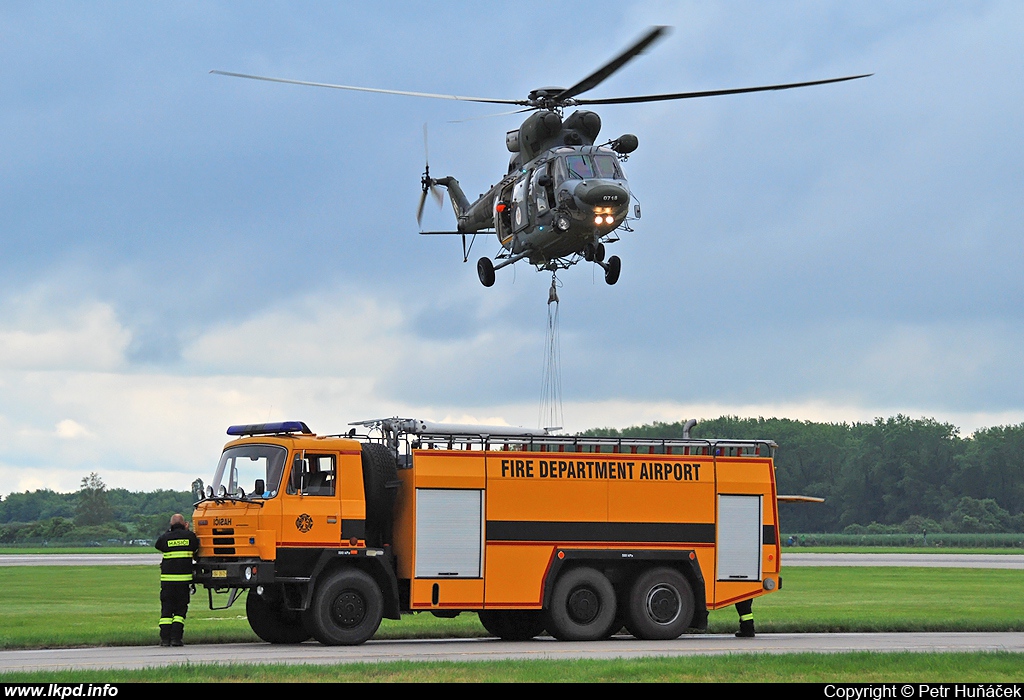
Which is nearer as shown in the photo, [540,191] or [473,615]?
[540,191]

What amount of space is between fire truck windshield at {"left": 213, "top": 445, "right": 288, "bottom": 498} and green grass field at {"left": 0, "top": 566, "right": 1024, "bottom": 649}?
2691 mm

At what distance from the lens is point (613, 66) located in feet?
82.5

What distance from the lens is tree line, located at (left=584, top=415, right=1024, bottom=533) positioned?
12200 cm

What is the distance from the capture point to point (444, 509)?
2075 cm

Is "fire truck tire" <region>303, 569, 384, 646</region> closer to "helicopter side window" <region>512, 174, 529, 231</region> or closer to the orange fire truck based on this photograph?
the orange fire truck

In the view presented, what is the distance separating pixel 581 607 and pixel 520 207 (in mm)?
10054

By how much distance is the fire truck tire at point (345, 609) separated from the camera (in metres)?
19.9

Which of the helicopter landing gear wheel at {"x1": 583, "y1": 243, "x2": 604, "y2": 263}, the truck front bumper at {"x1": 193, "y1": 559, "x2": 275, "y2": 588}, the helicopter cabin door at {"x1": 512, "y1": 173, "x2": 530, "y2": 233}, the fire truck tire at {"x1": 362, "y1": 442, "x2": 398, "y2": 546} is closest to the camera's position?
the truck front bumper at {"x1": 193, "y1": 559, "x2": 275, "y2": 588}

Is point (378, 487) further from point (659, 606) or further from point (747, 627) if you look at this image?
point (747, 627)

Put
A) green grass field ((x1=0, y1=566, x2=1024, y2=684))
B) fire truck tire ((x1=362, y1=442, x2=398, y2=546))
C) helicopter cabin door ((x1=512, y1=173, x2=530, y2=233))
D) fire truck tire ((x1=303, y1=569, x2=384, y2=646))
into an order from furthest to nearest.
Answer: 1. helicopter cabin door ((x1=512, y1=173, x2=530, y2=233))
2. fire truck tire ((x1=362, y1=442, x2=398, y2=546))
3. fire truck tire ((x1=303, y1=569, x2=384, y2=646))
4. green grass field ((x1=0, y1=566, x2=1024, y2=684))

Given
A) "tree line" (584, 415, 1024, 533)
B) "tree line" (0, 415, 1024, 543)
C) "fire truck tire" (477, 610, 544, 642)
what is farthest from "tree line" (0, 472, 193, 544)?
"fire truck tire" (477, 610, 544, 642)

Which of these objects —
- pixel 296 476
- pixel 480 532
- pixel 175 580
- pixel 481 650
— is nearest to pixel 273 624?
pixel 175 580
